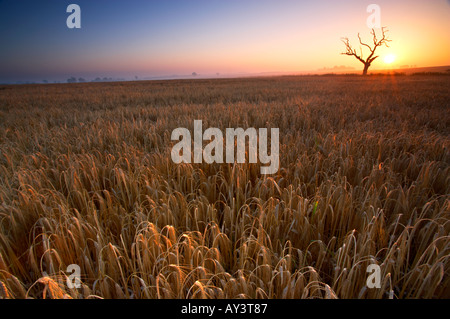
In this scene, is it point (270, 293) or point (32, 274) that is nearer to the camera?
point (270, 293)

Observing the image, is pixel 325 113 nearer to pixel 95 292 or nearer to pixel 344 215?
pixel 344 215

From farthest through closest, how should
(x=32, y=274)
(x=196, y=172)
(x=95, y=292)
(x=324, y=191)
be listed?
1. (x=196, y=172)
2. (x=324, y=191)
3. (x=32, y=274)
4. (x=95, y=292)

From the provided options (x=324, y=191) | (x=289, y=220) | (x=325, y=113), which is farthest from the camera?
(x=325, y=113)

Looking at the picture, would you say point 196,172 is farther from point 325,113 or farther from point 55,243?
point 325,113

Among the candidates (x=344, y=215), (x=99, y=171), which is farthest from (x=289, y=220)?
(x=99, y=171)

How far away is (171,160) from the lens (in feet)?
6.93
